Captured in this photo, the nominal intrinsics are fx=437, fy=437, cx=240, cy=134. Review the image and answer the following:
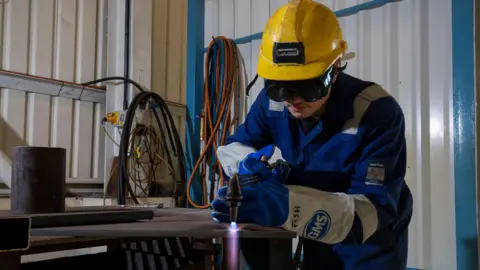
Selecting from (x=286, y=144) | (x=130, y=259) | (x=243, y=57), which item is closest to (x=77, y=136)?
(x=243, y=57)

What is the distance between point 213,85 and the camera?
3.15 meters

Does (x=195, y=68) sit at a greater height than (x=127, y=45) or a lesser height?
lesser

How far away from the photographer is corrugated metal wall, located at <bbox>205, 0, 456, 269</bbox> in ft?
6.88

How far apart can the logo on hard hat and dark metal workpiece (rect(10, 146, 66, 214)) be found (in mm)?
667

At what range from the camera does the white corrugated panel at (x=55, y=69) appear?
280 cm

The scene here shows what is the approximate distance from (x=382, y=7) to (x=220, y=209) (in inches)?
68.9

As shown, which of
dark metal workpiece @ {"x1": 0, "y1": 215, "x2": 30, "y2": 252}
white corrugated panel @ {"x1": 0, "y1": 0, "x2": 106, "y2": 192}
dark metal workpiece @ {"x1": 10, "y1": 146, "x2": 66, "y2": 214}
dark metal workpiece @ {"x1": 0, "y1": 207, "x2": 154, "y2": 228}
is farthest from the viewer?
white corrugated panel @ {"x1": 0, "y1": 0, "x2": 106, "y2": 192}

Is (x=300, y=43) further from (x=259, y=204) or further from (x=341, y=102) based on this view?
(x=259, y=204)

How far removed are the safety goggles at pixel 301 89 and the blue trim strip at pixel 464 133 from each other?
102 cm

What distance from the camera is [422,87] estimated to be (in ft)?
7.24

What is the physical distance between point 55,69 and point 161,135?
0.88m

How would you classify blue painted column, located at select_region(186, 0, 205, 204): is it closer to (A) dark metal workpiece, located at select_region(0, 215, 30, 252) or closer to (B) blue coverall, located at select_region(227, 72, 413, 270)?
(B) blue coverall, located at select_region(227, 72, 413, 270)

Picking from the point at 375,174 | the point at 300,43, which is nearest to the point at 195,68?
the point at 300,43

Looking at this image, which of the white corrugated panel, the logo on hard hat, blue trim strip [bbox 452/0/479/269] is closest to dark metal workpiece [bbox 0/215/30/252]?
the logo on hard hat
